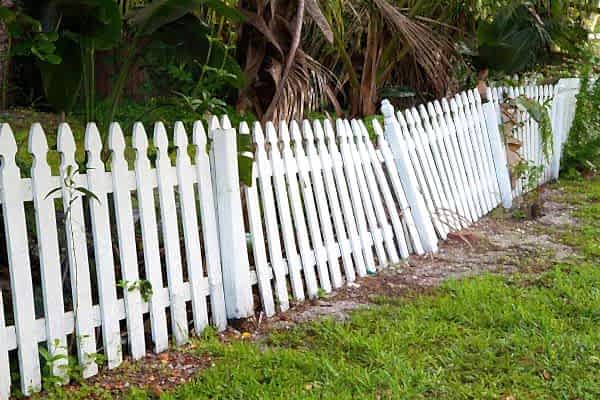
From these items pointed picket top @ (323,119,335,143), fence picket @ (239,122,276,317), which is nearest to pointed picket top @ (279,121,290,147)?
fence picket @ (239,122,276,317)

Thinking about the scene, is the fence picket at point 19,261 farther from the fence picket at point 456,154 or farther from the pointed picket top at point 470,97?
the pointed picket top at point 470,97

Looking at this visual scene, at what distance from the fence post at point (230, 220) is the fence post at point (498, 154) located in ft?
13.6

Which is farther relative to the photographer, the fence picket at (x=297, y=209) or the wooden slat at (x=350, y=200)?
the wooden slat at (x=350, y=200)

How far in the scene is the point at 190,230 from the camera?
150 inches

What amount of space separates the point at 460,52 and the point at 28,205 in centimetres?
633

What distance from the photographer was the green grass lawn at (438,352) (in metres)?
3.16

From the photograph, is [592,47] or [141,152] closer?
[141,152]

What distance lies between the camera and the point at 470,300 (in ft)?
14.0

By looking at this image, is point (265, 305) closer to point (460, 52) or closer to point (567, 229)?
point (567, 229)

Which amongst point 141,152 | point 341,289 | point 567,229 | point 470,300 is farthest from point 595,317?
point 141,152

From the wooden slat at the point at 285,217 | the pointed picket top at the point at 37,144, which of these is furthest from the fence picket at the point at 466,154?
the pointed picket top at the point at 37,144

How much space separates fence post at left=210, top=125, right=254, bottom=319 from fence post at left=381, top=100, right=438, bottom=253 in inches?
75.5

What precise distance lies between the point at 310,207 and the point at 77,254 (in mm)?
1702

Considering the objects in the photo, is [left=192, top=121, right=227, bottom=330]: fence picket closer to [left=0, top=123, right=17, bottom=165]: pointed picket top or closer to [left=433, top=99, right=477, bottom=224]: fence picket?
[left=0, top=123, right=17, bottom=165]: pointed picket top
